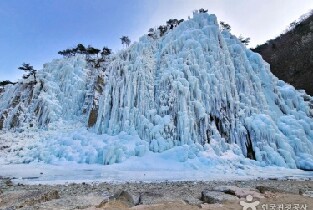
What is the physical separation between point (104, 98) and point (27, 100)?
6.68m

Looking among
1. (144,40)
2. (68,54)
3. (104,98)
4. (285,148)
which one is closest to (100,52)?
(68,54)

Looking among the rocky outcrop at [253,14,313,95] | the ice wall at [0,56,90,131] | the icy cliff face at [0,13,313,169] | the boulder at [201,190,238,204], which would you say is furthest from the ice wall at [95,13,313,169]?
the rocky outcrop at [253,14,313,95]

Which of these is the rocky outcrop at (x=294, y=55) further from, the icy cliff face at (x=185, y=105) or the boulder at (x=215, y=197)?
the boulder at (x=215, y=197)

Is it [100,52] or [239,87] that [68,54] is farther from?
[239,87]

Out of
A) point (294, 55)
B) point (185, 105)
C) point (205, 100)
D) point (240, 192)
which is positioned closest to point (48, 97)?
point (185, 105)

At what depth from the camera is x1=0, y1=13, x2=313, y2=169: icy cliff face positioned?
17.1 m

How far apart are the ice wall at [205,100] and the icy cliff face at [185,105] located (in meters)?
0.05

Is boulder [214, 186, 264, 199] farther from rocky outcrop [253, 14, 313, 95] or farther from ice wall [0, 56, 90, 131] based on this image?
rocky outcrop [253, 14, 313, 95]

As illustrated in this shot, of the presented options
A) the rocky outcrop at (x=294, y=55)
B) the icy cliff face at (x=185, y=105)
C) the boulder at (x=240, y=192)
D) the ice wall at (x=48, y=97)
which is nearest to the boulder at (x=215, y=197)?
the boulder at (x=240, y=192)

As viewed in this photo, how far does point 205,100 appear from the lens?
60.9ft

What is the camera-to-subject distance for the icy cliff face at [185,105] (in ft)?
56.2

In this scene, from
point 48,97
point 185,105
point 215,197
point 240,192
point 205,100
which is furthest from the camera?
point 48,97

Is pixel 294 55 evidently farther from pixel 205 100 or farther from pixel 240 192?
pixel 240 192

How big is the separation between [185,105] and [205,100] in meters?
1.40
